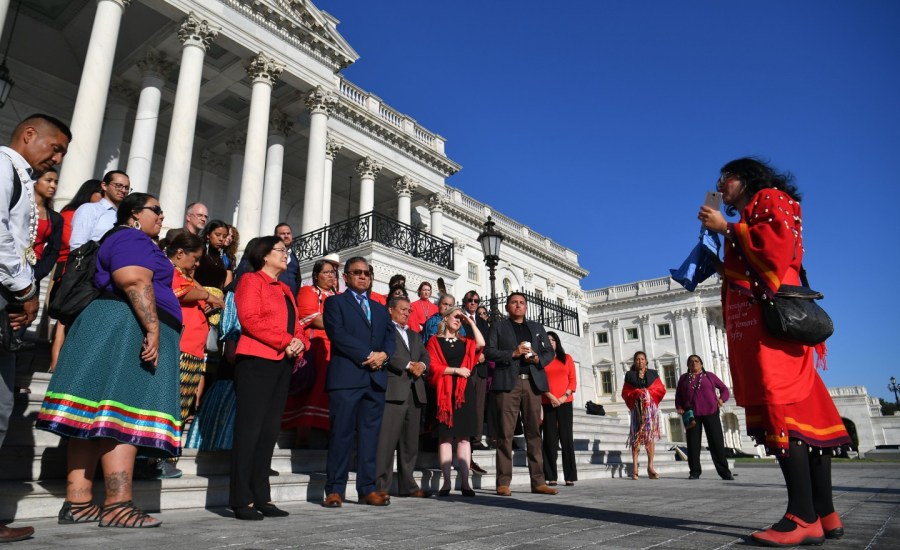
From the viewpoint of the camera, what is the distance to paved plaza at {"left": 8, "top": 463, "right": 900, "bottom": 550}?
2.82 meters

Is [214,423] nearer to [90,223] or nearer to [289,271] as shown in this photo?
[90,223]

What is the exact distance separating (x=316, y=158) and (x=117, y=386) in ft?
51.0

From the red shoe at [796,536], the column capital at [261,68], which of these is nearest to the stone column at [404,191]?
the column capital at [261,68]

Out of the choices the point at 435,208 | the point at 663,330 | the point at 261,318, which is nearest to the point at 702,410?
the point at 261,318

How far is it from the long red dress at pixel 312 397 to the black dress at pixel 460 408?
54.5 inches

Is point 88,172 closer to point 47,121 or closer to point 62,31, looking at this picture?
point 62,31

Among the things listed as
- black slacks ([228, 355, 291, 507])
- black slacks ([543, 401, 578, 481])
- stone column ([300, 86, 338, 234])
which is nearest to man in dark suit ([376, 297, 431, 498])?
black slacks ([228, 355, 291, 507])

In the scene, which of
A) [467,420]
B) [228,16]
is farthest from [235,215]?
[467,420]

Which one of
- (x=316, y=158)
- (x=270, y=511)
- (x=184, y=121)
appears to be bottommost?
(x=270, y=511)

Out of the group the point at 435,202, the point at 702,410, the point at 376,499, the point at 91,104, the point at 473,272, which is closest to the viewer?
the point at 376,499

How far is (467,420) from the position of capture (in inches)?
250

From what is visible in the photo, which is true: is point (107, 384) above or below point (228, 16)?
below

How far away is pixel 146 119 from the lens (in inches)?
575

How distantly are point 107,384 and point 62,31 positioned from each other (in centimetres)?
1862
